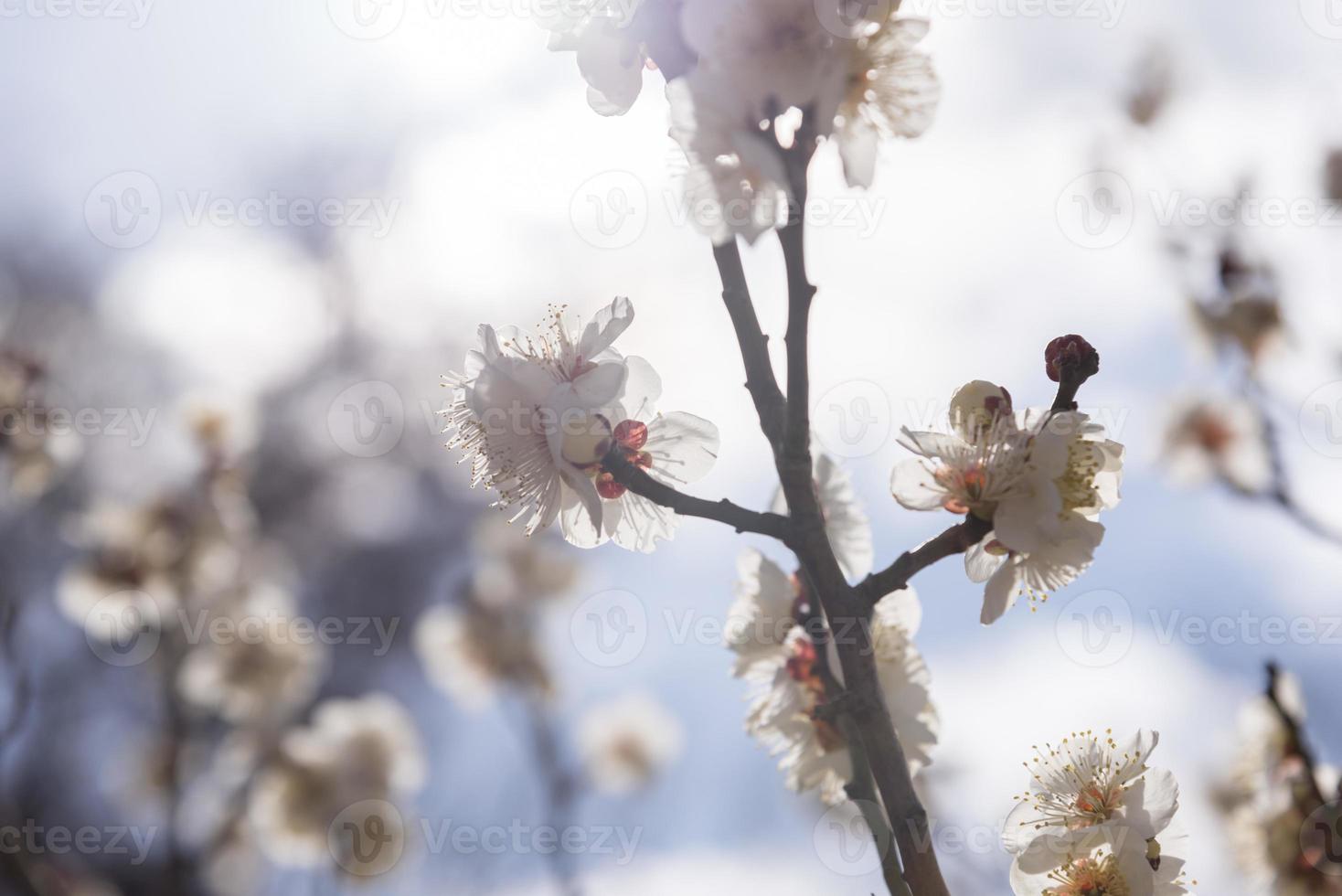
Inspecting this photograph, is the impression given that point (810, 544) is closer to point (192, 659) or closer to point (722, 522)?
Result: point (722, 522)

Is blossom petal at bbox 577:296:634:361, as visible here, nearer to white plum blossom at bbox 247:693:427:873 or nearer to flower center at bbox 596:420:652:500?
flower center at bbox 596:420:652:500

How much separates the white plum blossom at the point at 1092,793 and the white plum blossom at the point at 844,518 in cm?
29

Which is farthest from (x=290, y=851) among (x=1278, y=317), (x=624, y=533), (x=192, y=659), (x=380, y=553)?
(x=380, y=553)

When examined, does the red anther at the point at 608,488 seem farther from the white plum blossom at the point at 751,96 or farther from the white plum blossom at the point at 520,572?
the white plum blossom at the point at 520,572

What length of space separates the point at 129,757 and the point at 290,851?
1.63 m

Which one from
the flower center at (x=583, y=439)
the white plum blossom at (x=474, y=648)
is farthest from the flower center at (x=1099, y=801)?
the white plum blossom at (x=474, y=648)

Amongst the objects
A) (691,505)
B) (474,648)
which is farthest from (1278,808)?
(474,648)

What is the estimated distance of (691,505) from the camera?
942 millimetres

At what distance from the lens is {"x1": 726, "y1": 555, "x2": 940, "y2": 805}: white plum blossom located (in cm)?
116

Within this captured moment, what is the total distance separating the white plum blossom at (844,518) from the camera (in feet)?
3.87

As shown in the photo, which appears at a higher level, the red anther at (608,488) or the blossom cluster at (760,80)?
the blossom cluster at (760,80)

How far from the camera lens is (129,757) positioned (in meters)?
4.68

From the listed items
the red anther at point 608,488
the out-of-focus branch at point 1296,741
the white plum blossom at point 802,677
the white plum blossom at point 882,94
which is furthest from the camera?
the out-of-focus branch at point 1296,741

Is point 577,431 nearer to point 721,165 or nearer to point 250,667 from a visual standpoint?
point 721,165
